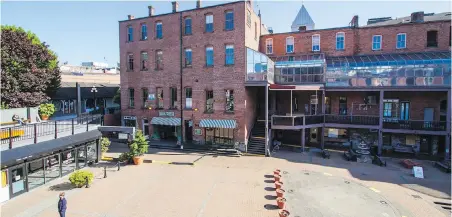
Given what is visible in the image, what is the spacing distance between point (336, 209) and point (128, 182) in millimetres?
11502

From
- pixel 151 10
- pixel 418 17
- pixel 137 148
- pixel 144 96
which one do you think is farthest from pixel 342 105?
pixel 151 10

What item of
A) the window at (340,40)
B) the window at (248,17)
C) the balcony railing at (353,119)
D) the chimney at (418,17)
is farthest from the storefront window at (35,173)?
the chimney at (418,17)

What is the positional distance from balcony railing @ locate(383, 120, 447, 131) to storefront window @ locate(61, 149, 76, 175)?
24388 mm

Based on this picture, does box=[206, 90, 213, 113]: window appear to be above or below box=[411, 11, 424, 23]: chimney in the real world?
below

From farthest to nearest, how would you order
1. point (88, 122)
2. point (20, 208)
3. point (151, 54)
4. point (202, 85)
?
point (151, 54) < point (202, 85) < point (88, 122) < point (20, 208)

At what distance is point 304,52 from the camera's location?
91.2 ft

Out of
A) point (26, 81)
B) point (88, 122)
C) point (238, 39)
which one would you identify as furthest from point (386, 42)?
point (26, 81)

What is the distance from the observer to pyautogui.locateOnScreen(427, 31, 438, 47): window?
24.5 metres

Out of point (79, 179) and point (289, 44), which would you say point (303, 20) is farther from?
point (79, 179)

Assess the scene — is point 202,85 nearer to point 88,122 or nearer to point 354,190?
point 88,122

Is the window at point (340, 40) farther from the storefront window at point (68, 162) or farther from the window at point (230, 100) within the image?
the storefront window at point (68, 162)

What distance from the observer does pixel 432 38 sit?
24672 mm

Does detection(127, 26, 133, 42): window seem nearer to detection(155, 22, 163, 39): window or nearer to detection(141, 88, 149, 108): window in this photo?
detection(155, 22, 163, 39): window

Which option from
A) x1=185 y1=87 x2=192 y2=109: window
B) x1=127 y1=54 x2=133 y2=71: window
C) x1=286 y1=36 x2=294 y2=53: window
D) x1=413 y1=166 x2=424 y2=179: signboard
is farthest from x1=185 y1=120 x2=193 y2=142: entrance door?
x1=413 y1=166 x2=424 y2=179: signboard
